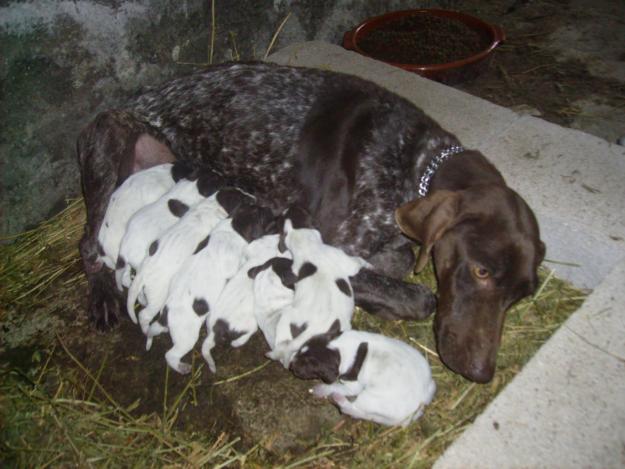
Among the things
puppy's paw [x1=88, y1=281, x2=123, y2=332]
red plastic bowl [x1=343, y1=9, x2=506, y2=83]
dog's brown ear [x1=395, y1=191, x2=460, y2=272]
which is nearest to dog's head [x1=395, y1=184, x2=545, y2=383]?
dog's brown ear [x1=395, y1=191, x2=460, y2=272]

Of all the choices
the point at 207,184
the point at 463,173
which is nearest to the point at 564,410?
the point at 463,173

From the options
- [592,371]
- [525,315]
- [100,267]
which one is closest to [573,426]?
[592,371]

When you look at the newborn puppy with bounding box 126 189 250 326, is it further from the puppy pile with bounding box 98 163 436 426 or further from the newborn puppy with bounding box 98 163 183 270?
the newborn puppy with bounding box 98 163 183 270

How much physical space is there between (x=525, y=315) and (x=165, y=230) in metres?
2.43

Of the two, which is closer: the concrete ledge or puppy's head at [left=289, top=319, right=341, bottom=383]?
the concrete ledge

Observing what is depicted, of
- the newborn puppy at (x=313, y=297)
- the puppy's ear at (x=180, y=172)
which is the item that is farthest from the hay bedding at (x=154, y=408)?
the puppy's ear at (x=180, y=172)

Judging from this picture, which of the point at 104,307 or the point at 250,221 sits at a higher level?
the point at 250,221

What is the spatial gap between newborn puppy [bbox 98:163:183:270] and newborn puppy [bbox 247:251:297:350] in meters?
1.08

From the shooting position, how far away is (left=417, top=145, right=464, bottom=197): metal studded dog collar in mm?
3754

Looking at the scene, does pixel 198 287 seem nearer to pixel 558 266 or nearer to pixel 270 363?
pixel 270 363

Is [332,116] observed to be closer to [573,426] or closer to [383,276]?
[383,276]

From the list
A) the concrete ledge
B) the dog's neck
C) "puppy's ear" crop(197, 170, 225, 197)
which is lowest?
the concrete ledge

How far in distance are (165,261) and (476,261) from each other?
1.80 meters

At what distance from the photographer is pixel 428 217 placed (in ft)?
10.7
